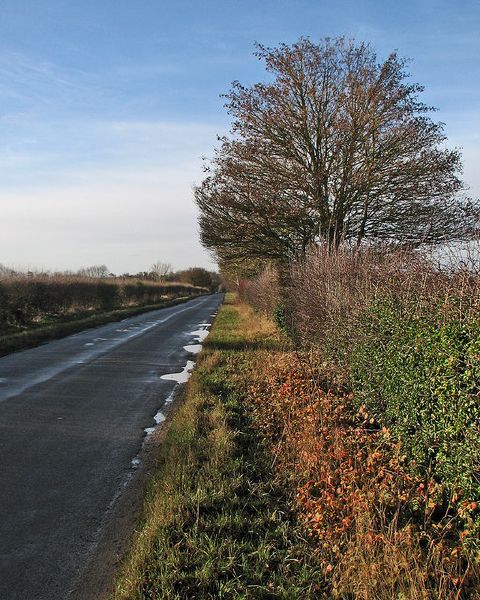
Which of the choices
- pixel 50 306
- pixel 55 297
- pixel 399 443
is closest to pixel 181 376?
pixel 399 443

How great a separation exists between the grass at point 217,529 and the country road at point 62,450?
528 millimetres

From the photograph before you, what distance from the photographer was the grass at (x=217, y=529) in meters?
3.41

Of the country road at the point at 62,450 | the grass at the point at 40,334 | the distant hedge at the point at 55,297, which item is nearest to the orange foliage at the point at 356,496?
the country road at the point at 62,450

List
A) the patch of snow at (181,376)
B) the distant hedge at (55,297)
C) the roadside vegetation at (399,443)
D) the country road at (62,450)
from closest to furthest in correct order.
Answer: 1. the roadside vegetation at (399,443)
2. the country road at (62,450)
3. the patch of snow at (181,376)
4. the distant hedge at (55,297)

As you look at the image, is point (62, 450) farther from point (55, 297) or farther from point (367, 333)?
point (55, 297)

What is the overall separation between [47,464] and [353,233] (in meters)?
14.5

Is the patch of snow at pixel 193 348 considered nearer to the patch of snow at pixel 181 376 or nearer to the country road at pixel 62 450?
the country road at pixel 62 450

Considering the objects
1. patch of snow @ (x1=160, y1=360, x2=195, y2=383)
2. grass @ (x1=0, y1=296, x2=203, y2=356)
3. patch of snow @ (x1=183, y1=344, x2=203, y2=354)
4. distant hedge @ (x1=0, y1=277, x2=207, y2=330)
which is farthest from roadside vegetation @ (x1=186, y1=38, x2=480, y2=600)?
distant hedge @ (x1=0, y1=277, x2=207, y2=330)

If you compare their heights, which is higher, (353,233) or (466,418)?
(353,233)

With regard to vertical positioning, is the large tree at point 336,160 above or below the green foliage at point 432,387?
above

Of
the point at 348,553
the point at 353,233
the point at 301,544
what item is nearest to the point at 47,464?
the point at 301,544

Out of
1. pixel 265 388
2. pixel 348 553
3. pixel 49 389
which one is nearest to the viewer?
pixel 348 553

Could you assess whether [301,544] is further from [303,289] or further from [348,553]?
[303,289]

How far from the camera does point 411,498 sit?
173 inches
